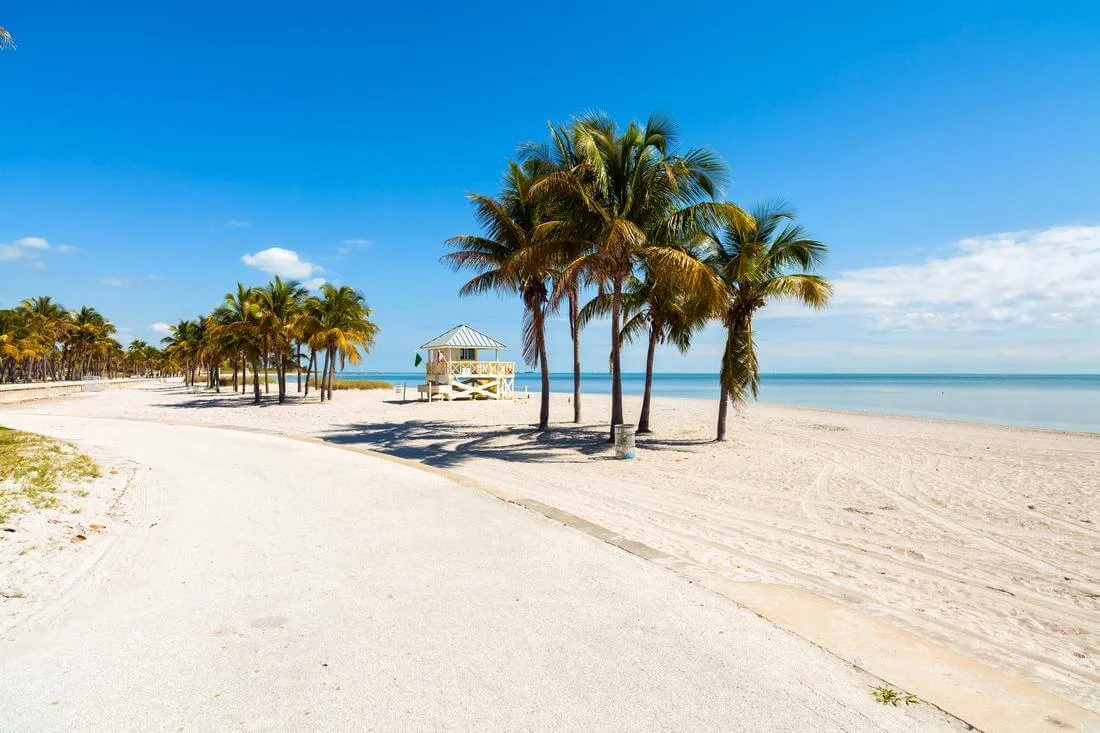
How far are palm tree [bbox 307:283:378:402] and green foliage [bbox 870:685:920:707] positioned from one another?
3139cm

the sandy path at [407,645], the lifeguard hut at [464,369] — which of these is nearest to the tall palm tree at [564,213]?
the sandy path at [407,645]

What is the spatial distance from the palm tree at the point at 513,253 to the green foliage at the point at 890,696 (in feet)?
46.9

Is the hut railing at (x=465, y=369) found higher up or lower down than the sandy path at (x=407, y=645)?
higher up

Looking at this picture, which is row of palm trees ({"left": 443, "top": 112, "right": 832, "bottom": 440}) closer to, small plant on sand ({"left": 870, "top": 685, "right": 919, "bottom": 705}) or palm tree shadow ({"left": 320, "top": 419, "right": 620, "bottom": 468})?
palm tree shadow ({"left": 320, "top": 419, "right": 620, "bottom": 468})

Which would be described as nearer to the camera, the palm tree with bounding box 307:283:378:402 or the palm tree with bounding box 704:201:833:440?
the palm tree with bounding box 704:201:833:440

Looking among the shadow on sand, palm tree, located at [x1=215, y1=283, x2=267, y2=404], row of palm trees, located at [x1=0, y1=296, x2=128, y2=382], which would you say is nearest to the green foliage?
the shadow on sand

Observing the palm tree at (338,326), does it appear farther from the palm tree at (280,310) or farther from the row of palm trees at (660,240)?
the row of palm trees at (660,240)

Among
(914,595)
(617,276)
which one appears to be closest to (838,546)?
(914,595)

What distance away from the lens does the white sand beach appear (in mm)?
4441

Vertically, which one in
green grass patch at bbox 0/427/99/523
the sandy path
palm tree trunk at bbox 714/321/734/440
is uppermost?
palm tree trunk at bbox 714/321/734/440

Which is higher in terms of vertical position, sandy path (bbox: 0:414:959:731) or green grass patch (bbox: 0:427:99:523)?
green grass patch (bbox: 0:427:99:523)

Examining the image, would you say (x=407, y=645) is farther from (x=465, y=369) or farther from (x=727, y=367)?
(x=465, y=369)

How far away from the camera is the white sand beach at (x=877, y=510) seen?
444 centimetres

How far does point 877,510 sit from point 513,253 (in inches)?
481
